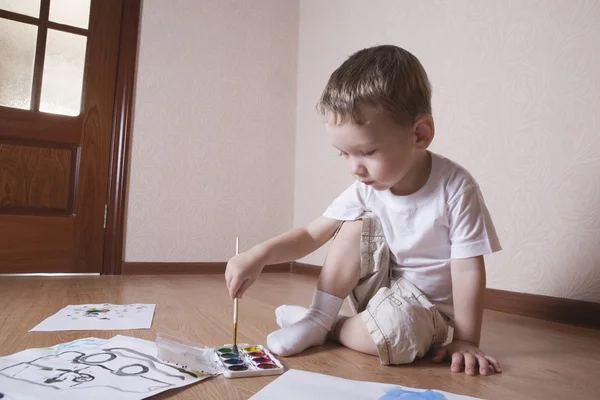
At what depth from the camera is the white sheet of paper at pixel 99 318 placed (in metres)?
0.87

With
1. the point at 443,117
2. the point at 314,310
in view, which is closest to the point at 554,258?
the point at 443,117

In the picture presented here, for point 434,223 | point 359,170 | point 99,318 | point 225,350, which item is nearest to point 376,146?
point 359,170

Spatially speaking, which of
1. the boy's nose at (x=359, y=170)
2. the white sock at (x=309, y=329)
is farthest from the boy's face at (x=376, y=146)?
the white sock at (x=309, y=329)

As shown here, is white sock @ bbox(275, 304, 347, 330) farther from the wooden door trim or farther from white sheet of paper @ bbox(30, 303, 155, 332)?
the wooden door trim

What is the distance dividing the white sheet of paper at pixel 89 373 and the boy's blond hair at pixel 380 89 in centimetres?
44

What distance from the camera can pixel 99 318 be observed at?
37.8 inches

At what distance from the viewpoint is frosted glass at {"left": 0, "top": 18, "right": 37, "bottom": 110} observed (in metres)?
1.80

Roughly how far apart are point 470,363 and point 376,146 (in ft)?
1.19

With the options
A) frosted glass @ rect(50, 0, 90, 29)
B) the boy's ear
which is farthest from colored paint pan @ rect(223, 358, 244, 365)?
frosted glass @ rect(50, 0, 90, 29)

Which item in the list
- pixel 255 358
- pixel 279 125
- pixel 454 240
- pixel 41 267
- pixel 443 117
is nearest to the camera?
pixel 255 358

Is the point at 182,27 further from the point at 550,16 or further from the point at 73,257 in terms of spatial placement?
the point at 550,16

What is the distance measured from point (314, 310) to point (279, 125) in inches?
62.9

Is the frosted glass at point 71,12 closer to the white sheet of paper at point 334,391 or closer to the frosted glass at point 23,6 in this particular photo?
the frosted glass at point 23,6

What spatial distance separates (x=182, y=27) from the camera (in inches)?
83.0
